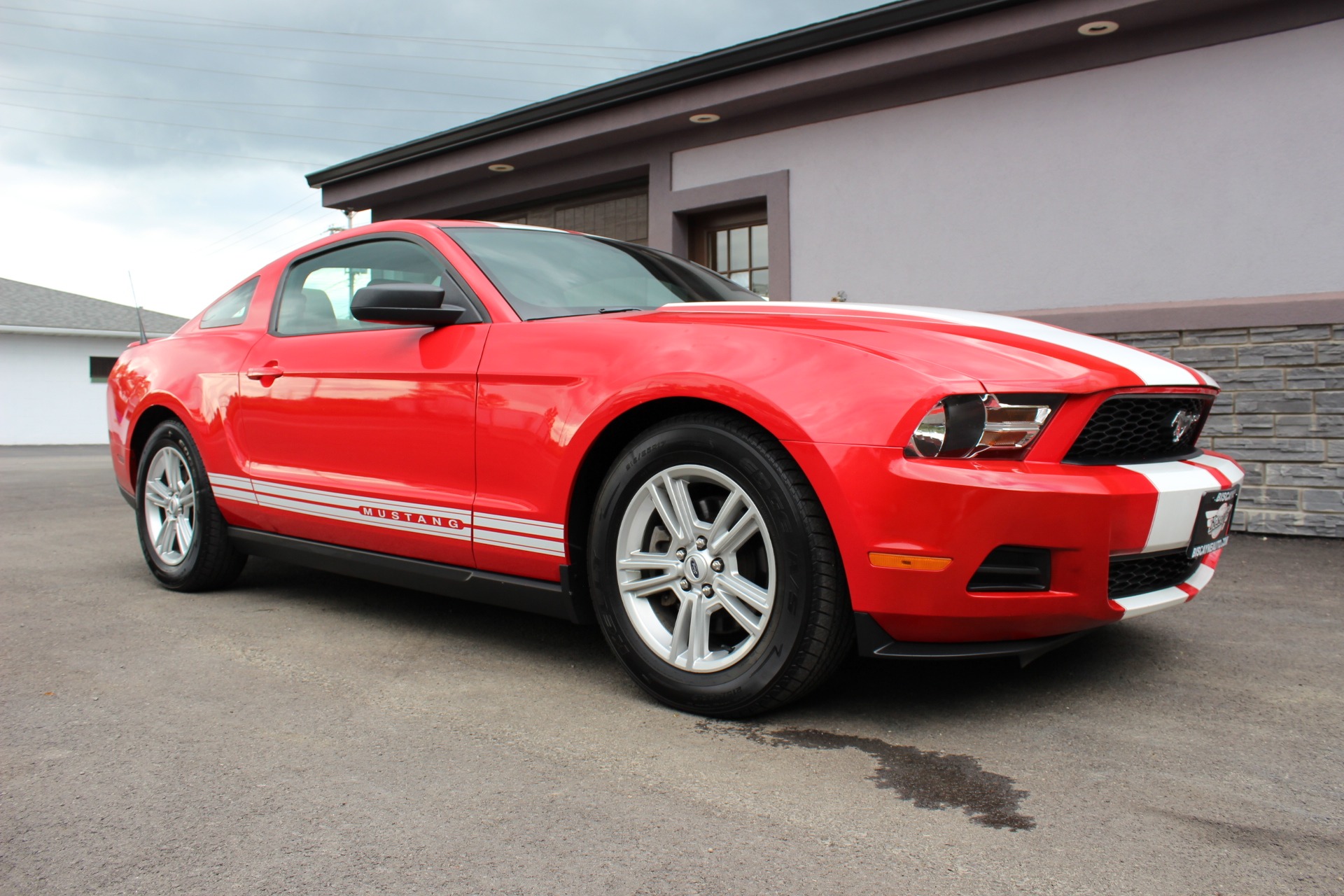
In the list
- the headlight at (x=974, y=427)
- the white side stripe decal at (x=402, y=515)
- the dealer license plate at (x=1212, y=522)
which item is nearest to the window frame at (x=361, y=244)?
the white side stripe decal at (x=402, y=515)

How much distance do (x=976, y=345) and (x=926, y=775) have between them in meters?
1.04

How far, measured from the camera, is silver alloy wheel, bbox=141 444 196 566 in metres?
4.40

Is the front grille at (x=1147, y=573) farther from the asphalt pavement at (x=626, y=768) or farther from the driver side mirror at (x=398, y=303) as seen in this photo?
the driver side mirror at (x=398, y=303)

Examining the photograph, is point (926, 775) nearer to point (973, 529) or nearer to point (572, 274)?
point (973, 529)

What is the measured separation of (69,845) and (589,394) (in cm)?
160

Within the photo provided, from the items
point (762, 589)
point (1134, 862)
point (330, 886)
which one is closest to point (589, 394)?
point (762, 589)

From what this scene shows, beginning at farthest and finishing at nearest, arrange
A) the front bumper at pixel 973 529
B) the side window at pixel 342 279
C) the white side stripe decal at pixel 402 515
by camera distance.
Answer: the side window at pixel 342 279 → the white side stripe decal at pixel 402 515 → the front bumper at pixel 973 529

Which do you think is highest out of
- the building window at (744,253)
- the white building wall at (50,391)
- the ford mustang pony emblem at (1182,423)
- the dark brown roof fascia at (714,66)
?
the dark brown roof fascia at (714,66)

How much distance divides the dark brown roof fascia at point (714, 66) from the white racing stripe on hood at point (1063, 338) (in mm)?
4300

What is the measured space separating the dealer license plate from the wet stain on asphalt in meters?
0.89

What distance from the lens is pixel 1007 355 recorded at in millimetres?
2453

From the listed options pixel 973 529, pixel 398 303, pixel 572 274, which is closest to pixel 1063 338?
pixel 973 529

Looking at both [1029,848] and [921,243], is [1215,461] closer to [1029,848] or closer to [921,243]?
[1029,848]

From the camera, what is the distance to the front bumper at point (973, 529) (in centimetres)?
228
